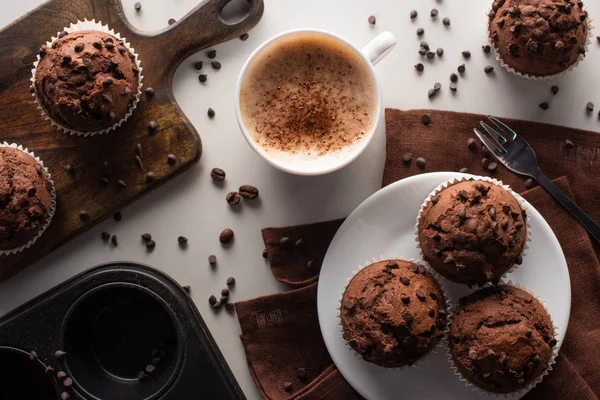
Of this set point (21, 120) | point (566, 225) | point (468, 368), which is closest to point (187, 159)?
point (21, 120)

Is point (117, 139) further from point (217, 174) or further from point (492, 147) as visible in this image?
point (492, 147)

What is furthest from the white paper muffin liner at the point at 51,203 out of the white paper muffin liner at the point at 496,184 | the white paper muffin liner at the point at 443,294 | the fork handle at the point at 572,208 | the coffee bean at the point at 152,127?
the fork handle at the point at 572,208

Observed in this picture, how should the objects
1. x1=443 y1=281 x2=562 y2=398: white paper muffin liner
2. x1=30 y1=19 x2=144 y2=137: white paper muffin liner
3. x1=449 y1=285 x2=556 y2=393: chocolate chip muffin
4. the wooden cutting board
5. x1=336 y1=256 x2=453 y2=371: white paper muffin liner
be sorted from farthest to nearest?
the wooden cutting board < x1=30 y1=19 x2=144 y2=137: white paper muffin liner < x1=336 y1=256 x2=453 y2=371: white paper muffin liner < x1=443 y1=281 x2=562 y2=398: white paper muffin liner < x1=449 y1=285 x2=556 y2=393: chocolate chip muffin

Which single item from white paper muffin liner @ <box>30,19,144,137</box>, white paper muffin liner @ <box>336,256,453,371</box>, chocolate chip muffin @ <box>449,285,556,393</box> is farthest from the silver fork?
white paper muffin liner @ <box>30,19,144,137</box>

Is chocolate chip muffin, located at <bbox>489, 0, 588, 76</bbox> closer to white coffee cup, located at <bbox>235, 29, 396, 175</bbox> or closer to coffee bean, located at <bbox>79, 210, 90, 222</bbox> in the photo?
white coffee cup, located at <bbox>235, 29, 396, 175</bbox>

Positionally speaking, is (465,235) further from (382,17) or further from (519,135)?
(382,17)

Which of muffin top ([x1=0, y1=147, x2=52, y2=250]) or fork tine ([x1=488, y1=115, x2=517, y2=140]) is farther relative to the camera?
fork tine ([x1=488, y1=115, x2=517, y2=140])
